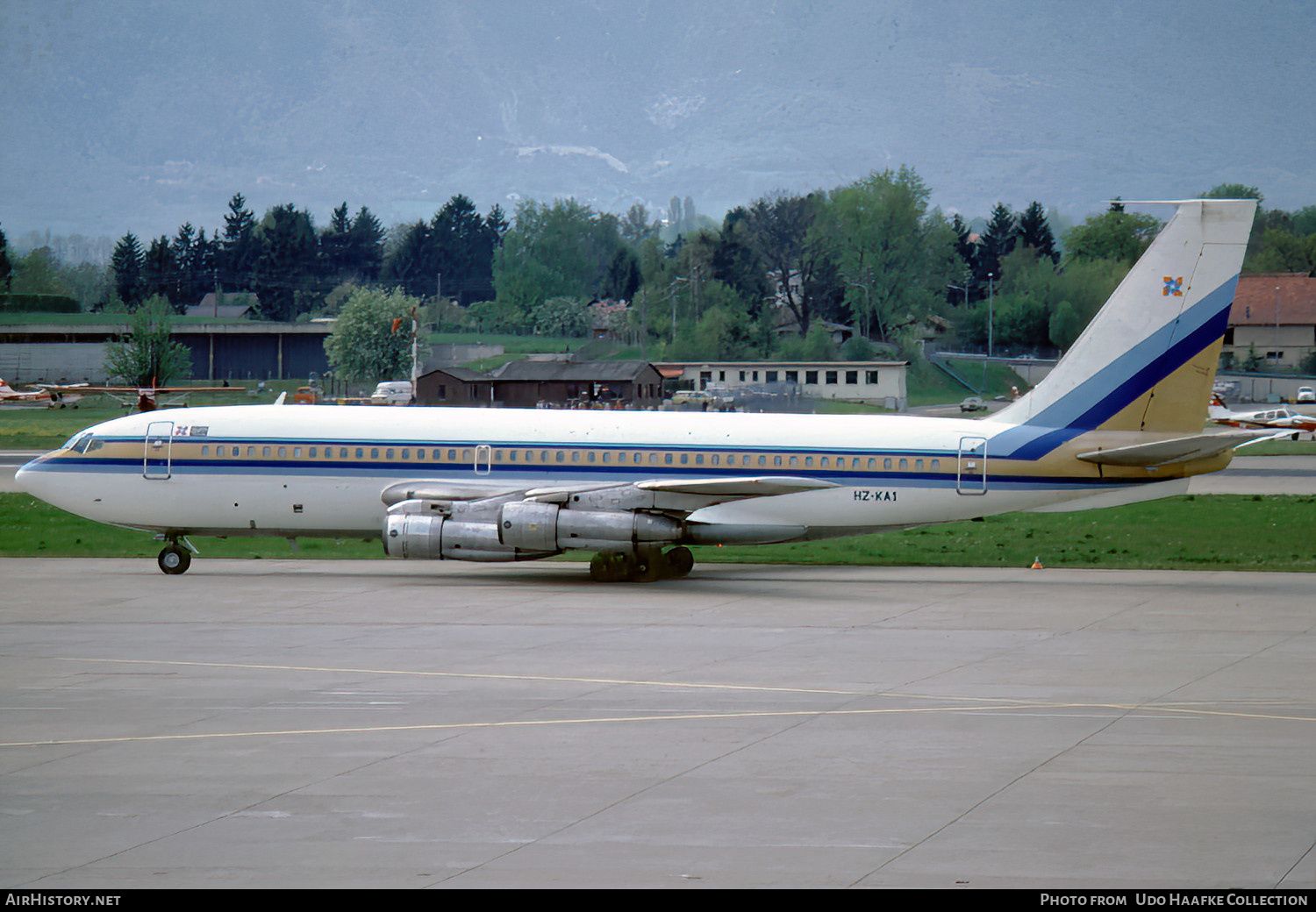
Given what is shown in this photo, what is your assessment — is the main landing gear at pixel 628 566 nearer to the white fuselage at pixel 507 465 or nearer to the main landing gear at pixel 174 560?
the white fuselage at pixel 507 465

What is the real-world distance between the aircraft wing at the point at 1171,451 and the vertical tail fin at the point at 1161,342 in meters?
0.84

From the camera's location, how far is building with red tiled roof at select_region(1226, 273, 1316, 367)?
133 m

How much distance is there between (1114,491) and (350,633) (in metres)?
17.3

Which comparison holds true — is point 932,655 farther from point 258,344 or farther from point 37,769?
point 258,344

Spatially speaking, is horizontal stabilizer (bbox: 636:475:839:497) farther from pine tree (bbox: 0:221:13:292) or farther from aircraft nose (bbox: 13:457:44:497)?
pine tree (bbox: 0:221:13:292)

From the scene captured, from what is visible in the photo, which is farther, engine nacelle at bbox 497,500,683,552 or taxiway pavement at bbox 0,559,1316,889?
engine nacelle at bbox 497,500,683,552

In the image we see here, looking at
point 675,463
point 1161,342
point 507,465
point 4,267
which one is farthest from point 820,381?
point 4,267

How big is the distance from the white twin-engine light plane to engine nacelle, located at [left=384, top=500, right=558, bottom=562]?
0.04 meters

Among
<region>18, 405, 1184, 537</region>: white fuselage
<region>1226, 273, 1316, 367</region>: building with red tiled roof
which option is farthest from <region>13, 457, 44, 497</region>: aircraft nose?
<region>1226, 273, 1316, 367</region>: building with red tiled roof

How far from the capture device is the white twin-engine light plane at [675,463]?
2931 centimetres

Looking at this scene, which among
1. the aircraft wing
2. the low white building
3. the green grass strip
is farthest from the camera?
the low white building

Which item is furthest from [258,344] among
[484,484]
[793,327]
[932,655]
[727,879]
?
[727,879]

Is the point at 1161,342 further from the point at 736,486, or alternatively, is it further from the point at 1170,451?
the point at 736,486

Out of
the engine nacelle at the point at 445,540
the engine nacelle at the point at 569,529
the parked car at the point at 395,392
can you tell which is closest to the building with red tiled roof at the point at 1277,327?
the parked car at the point at 395,392
